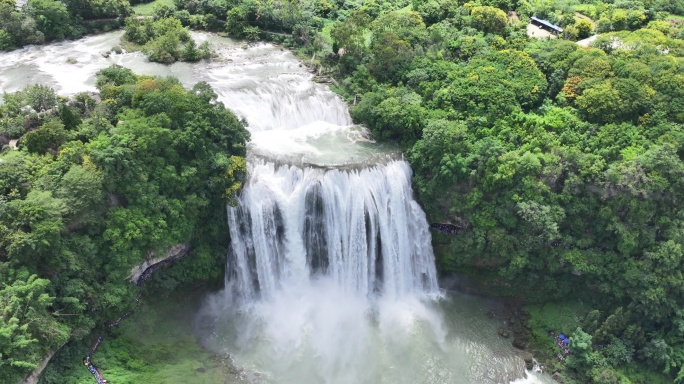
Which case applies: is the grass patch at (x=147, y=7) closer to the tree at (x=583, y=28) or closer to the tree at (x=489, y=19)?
the tree at (x=489, y=19)

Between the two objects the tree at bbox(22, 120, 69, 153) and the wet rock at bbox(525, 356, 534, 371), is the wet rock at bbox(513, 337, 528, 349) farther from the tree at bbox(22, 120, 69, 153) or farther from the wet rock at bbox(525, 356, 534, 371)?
the tree at bbox(22, 120, 69, 153)

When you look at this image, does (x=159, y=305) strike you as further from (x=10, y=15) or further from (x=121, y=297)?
(x=10, y=15)

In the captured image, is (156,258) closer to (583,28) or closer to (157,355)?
(157,355)

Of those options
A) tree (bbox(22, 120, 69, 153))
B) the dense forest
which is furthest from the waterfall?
tree (bbox(22, 120, 69, 153))

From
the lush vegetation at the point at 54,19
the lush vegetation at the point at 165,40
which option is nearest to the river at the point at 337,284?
the lush vegetation at the point at 165,40

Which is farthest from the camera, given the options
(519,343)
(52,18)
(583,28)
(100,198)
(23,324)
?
(583,28)

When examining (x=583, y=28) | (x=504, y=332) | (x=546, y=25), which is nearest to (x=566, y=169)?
(x=504, y=332)

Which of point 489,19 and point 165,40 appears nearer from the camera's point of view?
point 165,40
